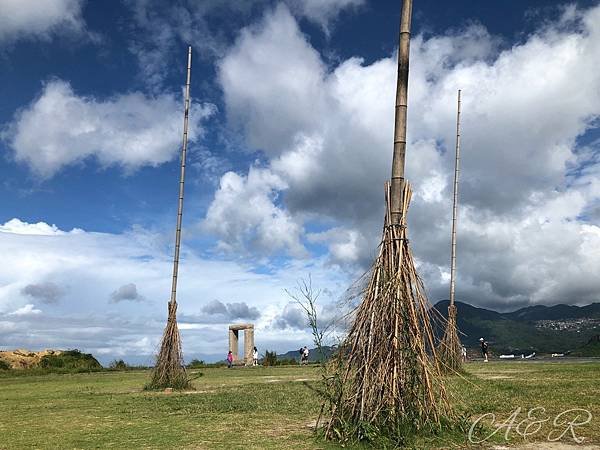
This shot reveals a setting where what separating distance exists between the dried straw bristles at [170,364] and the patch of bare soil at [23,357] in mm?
23053

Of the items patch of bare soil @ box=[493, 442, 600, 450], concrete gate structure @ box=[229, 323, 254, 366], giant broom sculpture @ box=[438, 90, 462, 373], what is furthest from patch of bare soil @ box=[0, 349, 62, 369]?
patch of bare soil @ box=[493, 442, 600, 450]

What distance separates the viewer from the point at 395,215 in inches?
335

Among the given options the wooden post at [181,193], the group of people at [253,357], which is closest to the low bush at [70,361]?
the group of people at [253,357]

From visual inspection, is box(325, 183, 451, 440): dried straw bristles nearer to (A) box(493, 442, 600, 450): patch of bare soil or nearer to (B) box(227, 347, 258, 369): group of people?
(A) box(493, 442, 600, 450): patch of bare soil

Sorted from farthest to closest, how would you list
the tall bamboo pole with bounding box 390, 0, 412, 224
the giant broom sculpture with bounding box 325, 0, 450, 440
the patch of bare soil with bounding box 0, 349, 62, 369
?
the patch of bare soil with bounding box 0, 349, 62, 369, the tall bamboo pole with bounding box 390, 0, 412, 224, the giant broom sculpture with bounding box 325, 0, 450, 440

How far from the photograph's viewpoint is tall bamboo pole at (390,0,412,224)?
28.2 ft

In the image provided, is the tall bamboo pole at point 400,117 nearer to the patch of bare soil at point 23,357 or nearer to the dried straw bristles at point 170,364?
the dried straw bristles at point 170,364

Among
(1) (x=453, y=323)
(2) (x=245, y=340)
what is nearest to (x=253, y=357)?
(2) (x=245, y=340)

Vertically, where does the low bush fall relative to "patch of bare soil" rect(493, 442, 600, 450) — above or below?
below

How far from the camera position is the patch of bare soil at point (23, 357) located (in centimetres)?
3728

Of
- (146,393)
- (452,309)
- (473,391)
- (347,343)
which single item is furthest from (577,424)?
(452,309)

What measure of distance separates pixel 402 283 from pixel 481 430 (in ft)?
7.36

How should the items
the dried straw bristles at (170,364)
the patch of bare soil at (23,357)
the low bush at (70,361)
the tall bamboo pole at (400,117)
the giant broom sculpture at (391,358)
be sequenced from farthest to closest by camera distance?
1. the patch of bare soil at (23,357)
2. the low bush at (70,361)
3. the dried straw bristles at (170,364)
4. the tall bamboo pole at (400,117)
5. the giant broom sculpture at (391,358)

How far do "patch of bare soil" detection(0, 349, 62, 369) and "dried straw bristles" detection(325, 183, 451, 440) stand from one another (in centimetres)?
3434
